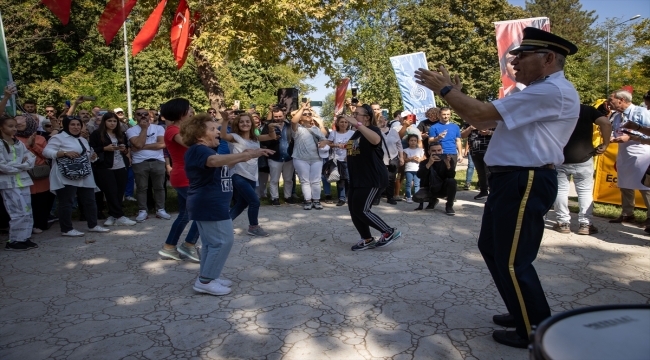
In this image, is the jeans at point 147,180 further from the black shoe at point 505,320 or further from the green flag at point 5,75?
the black shoe at point 505,320

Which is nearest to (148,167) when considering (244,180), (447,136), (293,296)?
(244,180)

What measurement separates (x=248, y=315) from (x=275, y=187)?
5.56m

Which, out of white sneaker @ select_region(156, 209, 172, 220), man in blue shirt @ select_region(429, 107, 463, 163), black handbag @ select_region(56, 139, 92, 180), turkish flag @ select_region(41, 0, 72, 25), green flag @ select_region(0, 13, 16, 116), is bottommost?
white sneaker @ select_region(156, 209, 172, 220)

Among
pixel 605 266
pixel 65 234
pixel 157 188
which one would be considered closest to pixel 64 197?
pixel 65 234

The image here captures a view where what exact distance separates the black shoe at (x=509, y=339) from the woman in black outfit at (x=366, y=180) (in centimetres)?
249

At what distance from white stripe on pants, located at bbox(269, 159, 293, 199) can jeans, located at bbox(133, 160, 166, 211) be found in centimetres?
215

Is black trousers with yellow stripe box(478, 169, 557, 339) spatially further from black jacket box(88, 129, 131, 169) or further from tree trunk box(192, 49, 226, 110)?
tree trunk box(192, 49, 226, 110)

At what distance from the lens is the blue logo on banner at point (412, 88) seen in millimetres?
11148

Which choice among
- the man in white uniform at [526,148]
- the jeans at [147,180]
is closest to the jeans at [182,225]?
the jeans at [147,180]

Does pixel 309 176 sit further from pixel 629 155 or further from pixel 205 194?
pixel 629 155

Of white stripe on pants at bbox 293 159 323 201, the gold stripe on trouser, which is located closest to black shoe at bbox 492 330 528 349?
the gold stripe on trouser

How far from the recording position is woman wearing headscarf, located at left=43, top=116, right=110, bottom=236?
21.2 feet

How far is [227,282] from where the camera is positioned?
4402mm

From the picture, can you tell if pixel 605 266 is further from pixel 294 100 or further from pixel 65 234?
pixel 294 100
